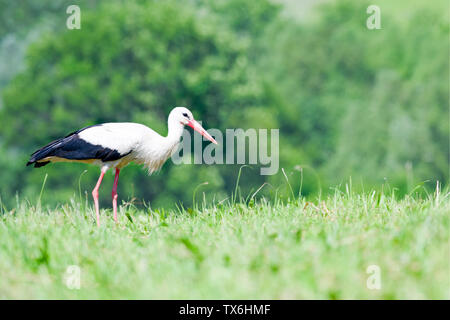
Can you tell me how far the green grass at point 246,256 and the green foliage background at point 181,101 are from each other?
16.6m

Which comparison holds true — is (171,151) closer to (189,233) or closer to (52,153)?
(52,153)

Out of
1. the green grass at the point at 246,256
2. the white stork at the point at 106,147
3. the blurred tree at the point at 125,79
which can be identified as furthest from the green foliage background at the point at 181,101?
the green grass at the point at 246,256

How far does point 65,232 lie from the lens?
17.0 ft

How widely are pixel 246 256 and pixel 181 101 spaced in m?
25.9

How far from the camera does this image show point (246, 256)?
4.19 meters

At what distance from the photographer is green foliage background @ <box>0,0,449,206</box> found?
28672mm

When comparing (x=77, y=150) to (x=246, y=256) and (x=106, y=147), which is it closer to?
(x=106, y=147)

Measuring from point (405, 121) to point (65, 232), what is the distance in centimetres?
3141

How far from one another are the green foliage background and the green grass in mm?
16638

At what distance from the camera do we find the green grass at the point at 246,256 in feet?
12.4

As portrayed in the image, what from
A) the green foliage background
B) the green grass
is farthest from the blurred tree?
the green grass

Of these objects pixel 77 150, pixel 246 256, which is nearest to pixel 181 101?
pixel 77 150

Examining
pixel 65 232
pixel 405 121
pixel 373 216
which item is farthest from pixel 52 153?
pixel 405 121

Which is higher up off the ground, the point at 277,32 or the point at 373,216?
the point at 277,32
